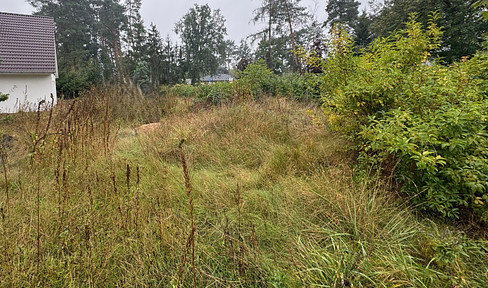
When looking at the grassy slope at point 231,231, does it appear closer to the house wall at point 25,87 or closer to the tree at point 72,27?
the house wall at point 25,87

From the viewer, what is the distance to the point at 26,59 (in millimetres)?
10984

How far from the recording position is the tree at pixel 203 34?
3156 centimetres

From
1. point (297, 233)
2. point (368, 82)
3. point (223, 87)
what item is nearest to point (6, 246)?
point (297, 233)

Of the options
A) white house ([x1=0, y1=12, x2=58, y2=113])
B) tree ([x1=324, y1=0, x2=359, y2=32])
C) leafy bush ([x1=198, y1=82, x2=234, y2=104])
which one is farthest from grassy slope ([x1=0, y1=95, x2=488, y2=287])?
tree ([x1=324, y1=0, x2=359, y2=32])

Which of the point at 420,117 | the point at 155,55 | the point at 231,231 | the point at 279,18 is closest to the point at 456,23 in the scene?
the point at 279,18

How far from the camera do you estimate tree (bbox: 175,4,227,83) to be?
31562mm

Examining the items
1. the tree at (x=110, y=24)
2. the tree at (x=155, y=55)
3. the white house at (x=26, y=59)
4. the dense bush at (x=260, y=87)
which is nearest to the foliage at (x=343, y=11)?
the tree at (x=155, y=55)

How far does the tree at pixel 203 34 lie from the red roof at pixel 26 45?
732 inches

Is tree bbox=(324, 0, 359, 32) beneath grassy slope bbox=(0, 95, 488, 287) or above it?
above

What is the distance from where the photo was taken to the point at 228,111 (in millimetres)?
4730

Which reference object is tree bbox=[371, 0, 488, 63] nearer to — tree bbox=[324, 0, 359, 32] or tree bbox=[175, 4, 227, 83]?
tree bbox=[324, 0, 359, 32]

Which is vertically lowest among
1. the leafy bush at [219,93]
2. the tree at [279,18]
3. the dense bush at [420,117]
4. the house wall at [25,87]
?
the dense bush at [420,117]

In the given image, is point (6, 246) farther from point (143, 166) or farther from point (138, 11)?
point (138, 11)

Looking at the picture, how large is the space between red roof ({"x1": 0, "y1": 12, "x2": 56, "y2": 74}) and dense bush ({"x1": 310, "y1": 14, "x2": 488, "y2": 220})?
1434 centimetres
